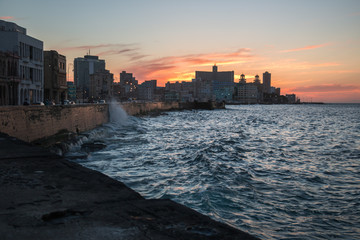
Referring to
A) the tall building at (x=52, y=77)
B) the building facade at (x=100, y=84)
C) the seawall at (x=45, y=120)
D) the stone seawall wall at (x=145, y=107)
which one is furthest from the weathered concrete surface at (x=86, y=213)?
the building facade at (x=100, y=84)

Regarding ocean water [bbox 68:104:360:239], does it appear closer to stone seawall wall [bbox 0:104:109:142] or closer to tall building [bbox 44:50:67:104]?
stone seawall wall [bbox 0:104:109:142]

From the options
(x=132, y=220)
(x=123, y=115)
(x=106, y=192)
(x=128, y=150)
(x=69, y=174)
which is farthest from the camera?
(x=123, y=115)

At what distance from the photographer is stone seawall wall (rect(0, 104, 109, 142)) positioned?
1706 cm

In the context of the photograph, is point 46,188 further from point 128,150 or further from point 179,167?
point 128,150

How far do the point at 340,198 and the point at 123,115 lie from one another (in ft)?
147

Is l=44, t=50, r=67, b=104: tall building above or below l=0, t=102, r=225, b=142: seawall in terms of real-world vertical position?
above

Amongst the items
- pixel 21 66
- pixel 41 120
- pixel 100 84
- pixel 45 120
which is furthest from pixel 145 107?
pixel 100 84

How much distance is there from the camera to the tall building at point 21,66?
43.5 metres

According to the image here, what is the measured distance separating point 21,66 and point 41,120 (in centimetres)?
3179

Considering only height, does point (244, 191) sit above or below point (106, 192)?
below

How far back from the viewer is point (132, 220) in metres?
4.72

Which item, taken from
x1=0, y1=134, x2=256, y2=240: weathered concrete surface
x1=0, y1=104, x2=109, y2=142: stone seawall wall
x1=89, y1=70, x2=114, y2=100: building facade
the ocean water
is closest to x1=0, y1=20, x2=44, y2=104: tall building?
x1=0, y1=104, x2=109, y2=142: stone seawall wall

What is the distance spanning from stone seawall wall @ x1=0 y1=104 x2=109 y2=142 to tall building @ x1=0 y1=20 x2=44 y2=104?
43.6ft

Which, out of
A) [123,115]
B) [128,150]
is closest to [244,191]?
[128,150]
